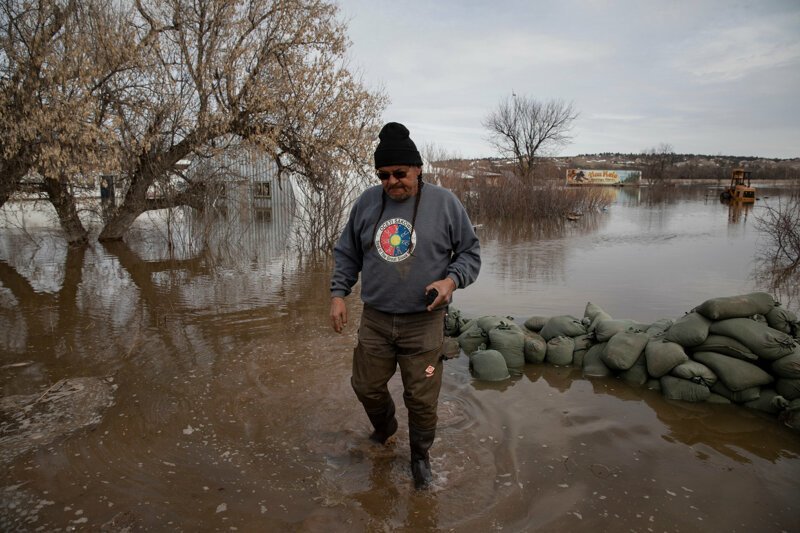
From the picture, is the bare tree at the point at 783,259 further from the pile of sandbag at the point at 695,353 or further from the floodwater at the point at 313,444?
the pile of sandbag at the point at 695,353

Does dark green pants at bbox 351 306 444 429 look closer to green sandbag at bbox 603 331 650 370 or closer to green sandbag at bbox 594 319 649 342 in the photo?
green sandbag at bbox 603 331 650 370

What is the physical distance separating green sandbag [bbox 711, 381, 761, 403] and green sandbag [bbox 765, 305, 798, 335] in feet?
2.17

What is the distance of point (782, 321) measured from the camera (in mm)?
4285

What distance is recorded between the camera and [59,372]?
4.42m

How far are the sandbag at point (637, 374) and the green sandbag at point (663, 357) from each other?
0.05 meters

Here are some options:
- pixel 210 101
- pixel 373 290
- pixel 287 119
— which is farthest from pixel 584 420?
pixel 210 101

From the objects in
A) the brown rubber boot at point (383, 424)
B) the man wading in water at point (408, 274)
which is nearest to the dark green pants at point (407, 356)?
the man wading in water at point (408, 274)

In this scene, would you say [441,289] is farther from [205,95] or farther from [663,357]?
[205,95]

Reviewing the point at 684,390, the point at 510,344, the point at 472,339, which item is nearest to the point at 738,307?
the point at 684,390

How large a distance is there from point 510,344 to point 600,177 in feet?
229

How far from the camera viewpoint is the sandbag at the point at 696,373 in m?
4.08

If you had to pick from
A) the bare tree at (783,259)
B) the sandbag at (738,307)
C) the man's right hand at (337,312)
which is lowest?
the bare tree at (783,259)

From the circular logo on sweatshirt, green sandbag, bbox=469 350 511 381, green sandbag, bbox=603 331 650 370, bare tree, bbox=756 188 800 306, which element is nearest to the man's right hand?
the circular logo on sweatshirt

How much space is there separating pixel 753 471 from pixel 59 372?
17.1ft
